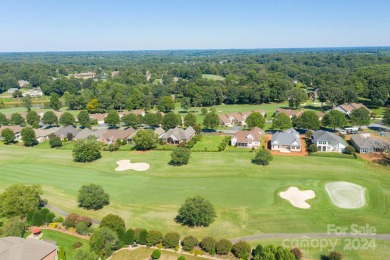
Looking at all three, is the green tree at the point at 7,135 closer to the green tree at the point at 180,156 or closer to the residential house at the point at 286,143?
the green tree at the point at 180,156

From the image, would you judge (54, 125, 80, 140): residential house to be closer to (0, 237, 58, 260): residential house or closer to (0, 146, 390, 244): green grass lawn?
(0, 146, 390, 244): green grass lawn

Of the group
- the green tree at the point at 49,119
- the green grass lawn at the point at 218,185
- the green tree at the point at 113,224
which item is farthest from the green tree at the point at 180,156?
the green tree at the point at 49,119

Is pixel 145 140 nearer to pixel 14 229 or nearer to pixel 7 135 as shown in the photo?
pixel 14 229

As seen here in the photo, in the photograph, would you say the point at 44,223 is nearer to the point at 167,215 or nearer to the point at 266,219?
the point at 167,215

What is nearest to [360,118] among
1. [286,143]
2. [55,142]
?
[286,143]

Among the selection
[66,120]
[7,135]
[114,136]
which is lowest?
[114,136]

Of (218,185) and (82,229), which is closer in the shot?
(82,229)
